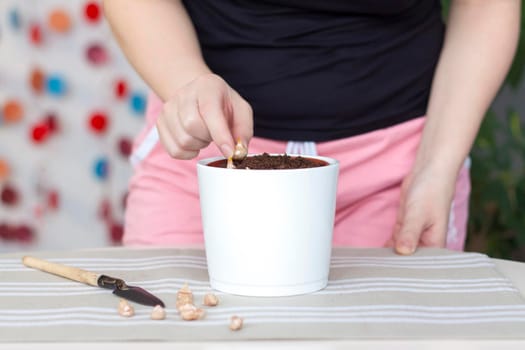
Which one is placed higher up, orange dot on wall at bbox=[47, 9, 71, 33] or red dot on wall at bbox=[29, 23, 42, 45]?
orange dot on wall at bbox=[47, 9, 71, 33]

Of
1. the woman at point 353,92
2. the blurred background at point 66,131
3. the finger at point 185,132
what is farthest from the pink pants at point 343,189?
the blurred background at point 66,131

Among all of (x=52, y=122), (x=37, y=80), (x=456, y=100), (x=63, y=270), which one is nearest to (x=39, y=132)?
(x=52, y=122)

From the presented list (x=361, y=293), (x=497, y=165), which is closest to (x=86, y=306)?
(x=361, y=293)

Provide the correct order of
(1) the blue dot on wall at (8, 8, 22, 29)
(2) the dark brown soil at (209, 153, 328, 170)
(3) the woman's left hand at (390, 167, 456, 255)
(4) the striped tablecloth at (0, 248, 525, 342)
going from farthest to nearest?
(1) the blue dot on wall at (8, 8, 22, 29) → (3) the woman's left hand at (390, 167, 456, 255) → (2) the dark brown soil at (209, 153, 328, 170) → (4) the striped tablecloth at (0, 248, 525, 342)

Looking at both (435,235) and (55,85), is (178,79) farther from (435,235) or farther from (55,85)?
(55,85)

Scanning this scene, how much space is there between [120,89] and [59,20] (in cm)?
27

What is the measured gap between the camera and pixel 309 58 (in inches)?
51.1

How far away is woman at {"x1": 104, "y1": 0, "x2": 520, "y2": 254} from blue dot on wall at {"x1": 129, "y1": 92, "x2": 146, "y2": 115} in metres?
1.20

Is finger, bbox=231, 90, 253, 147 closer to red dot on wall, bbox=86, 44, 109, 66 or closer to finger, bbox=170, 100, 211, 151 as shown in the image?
finger, bbox=170, 100, 211, 151

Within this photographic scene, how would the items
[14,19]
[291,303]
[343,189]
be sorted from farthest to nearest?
[14,19] < [343,189] < [291,303]

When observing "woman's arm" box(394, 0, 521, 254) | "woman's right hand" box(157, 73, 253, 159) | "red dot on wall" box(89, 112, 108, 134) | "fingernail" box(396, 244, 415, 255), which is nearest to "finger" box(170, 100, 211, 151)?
"woman's right hand" box(157, 73, 253, 159)

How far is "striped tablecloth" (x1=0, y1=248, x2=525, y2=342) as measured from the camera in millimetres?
736

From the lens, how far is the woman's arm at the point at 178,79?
0.89 m

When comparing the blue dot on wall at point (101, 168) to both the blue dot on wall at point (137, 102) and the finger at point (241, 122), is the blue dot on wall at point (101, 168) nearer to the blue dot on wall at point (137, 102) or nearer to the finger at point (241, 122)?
the blue dot on wall at point (137, 102)
